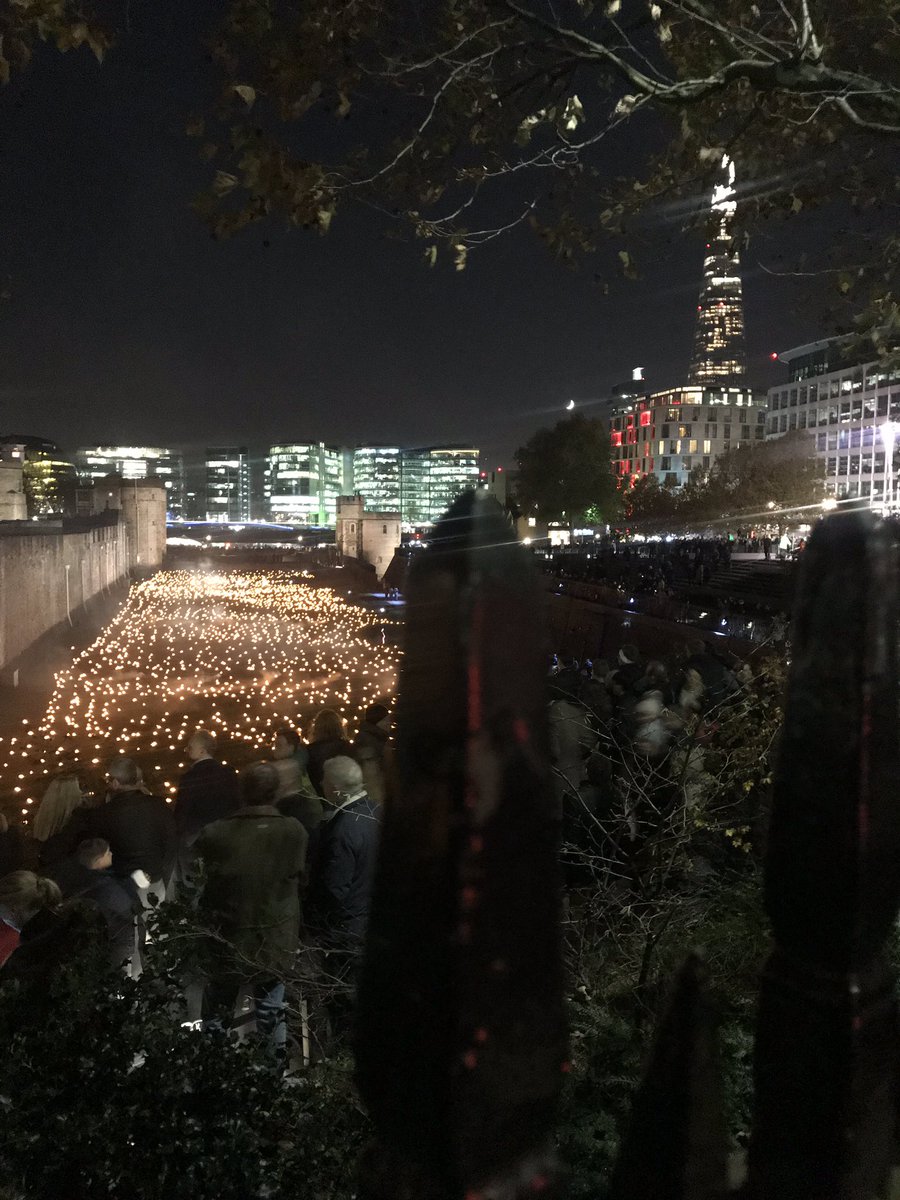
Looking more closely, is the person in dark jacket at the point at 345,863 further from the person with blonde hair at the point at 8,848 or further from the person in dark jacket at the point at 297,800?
the person with blonde hair at the point at 8,848

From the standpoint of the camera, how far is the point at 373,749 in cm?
602

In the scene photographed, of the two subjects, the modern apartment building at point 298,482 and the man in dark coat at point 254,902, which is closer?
the man in dark coat at point 254,902

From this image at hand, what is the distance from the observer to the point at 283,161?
13.6 ft

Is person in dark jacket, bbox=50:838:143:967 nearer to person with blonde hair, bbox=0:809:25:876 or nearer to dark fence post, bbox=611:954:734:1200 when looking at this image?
person with blonde hair, bbox=0:809:25:876

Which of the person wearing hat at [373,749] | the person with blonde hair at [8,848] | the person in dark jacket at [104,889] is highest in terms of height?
the person wearing hat at [373,749]

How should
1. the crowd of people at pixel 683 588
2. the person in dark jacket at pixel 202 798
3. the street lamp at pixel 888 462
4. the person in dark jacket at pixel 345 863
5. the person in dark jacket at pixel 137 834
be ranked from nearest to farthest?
the person in dark jacket at pixel 345 863
the person in dark jacket at pixel 137 834
the person in dark jacket at pixel 202 798
the street lamp at pixel 888 462
the crowd of people at pixel 683 588

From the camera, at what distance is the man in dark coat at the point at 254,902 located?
12.8 feet

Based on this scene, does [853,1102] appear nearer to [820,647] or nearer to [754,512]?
[820,647]

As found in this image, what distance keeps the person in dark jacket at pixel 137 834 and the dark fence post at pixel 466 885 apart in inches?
170

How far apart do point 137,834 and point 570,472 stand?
55.2 m

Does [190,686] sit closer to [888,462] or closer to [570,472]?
[888,462]

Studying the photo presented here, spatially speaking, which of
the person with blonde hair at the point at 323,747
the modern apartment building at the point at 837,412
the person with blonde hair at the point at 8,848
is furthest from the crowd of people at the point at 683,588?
the modern apartment building at the point at 837,412

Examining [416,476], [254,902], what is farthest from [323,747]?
[416,476]

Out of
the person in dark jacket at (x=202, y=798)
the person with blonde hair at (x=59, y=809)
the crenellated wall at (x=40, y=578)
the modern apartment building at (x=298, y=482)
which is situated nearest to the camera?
the person in dark jacket at (x=202, y=798)
